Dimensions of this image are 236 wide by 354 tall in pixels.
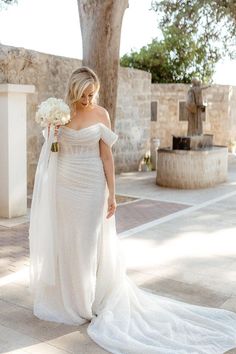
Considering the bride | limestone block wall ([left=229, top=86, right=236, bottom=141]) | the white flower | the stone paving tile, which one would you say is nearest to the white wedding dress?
the bride

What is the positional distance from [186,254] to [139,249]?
0.55 m

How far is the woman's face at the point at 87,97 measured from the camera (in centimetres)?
348

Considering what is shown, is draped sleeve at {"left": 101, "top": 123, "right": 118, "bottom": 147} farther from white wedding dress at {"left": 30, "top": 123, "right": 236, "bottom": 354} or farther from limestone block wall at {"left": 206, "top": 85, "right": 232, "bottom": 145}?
limestone block wall at {"left": 206, "top": 85, "right": 232, "bottom": 145}

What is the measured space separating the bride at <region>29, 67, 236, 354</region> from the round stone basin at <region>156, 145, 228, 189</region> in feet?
21.9

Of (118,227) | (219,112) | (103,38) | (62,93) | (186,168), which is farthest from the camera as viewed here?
(219,112)

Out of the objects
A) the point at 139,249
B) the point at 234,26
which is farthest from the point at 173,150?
the point at 234,26

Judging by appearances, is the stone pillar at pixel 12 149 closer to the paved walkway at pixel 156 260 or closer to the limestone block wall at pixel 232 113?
the paved walkway at pixel 156 260

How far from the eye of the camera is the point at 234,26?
14641 mm

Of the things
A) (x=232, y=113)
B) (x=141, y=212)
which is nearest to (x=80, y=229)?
(x=141, y=212)

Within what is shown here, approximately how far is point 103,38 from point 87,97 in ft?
15.4

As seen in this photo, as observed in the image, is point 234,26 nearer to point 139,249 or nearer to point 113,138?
point 139,249

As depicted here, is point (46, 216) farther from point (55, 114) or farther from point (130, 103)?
point (130, 103)

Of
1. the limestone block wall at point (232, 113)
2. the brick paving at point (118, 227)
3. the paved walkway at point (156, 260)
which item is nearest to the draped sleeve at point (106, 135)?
the paved walkway at point (156, 260)

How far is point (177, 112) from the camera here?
1797 centimetres
